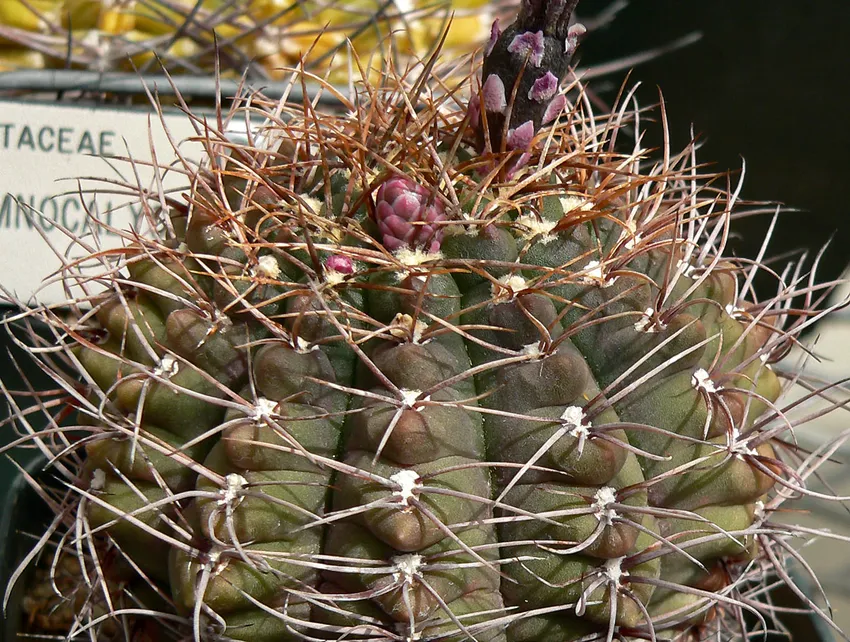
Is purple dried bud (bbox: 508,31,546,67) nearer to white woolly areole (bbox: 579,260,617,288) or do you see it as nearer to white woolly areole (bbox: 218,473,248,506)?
white woolly areole (bbox: 579,260,617,288)

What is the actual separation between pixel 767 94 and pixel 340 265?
2.79ft

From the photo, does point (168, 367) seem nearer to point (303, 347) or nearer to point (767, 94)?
point (303, 347)

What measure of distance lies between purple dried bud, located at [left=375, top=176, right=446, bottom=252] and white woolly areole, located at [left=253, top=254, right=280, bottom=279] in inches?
2.3

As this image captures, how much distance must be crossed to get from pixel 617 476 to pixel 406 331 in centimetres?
12

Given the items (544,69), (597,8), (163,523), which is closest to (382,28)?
(597,8)

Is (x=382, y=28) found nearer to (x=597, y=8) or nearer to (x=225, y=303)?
(x=597, y=8)

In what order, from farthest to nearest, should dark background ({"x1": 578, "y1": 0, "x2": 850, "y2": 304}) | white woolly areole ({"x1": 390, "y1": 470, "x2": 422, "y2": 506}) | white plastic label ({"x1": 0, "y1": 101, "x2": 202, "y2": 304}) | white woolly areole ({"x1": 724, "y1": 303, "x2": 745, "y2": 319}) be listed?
dark background ({"x1": 578, "y1": 0, "x2": 850, "y2": 304}) < white plastic label ({"x1": 0, "y1": 101, "x2": 202, "y2": 304}) < white woolly areole ({"x1": 724, "y1": 303, "x2": 745, "y2": 319}) < white woolly areole ({"x1": 390, "y1": 470, "x2": 422, "y2": 506})

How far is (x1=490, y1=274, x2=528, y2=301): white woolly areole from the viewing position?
0.42 m

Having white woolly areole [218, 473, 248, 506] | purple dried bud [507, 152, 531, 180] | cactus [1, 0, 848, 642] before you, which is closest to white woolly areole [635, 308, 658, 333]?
cactus [1, 0, 848, 642]

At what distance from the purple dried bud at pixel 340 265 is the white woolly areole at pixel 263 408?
73 mm

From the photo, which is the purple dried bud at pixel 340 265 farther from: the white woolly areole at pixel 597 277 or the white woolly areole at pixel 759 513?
the white woolly areole at pixel 759 513

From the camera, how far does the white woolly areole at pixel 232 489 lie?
396 mm

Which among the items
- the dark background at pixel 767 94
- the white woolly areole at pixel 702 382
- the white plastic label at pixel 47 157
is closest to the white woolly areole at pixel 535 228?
the white woolly areole at pixel 702 382

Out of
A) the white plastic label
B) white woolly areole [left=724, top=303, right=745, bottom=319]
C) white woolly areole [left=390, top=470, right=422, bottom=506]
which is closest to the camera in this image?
white woolly areole [left=390, top=470, right=422, bottom=506]
